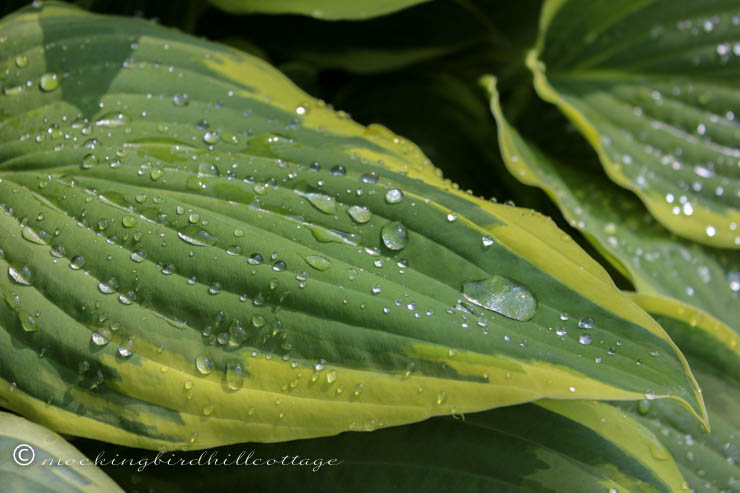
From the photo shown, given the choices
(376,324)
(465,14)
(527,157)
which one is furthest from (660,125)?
(376,324)

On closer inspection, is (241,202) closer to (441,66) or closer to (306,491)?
(306,491)

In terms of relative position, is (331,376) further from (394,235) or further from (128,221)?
(128,221)

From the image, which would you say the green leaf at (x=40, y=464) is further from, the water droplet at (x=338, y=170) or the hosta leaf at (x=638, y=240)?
the hosta leaf at (x=638, y=240)

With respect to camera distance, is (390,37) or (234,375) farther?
(390,37)

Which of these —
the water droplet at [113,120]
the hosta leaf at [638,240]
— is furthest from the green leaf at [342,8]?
the water droplet at [113,120]

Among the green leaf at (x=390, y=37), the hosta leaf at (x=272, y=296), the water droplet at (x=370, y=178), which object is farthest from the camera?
the green leaf at (x=390, y=37)

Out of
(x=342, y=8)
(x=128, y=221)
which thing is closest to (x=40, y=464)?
(x=128, y=221)

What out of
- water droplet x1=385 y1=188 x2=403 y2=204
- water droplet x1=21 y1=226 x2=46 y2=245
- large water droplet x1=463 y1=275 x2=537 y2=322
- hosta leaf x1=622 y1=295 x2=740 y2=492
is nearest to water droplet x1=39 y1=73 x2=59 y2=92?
water droplet x1=21 y1=226 x2=46 y2=245
